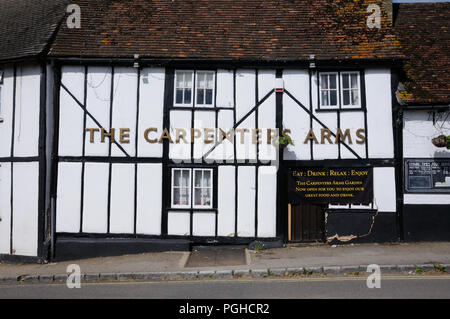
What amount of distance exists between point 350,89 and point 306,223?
4100 millimetres

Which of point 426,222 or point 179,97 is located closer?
point 426,222

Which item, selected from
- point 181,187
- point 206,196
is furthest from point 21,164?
point 206,196

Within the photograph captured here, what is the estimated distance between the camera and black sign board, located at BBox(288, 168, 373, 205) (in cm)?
1118

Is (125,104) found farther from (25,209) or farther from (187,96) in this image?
(25,209)

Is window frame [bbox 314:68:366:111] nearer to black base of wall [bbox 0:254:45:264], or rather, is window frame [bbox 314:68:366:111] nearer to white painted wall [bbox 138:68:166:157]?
white painted wall [bbox 138:68:166:157]

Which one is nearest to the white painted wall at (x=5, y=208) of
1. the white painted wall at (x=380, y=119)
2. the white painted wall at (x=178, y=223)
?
the white painted wall at (x=178, y=223)

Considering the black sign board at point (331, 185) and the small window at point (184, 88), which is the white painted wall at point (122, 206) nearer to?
the small window at point (184, 88)

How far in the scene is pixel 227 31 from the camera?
12148mm

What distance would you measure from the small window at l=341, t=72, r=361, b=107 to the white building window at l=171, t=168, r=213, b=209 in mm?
4440

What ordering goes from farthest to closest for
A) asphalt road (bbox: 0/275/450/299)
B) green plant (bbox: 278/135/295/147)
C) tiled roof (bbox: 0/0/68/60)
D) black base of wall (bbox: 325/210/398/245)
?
tiled roof (bbox: 0/0/68/60), black base of wall (bbox: 325/210/398/245), green plant (bbox: 278/135/295/147), asphalt road (bbox: 0/275/450/299)

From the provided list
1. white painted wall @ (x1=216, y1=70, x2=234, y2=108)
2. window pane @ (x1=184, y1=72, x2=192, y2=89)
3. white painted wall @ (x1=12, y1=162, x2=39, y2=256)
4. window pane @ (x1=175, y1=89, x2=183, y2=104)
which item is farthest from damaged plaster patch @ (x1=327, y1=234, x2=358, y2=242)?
white painted wall @ (x1=12, y1=162, x2=39, y2=256)
